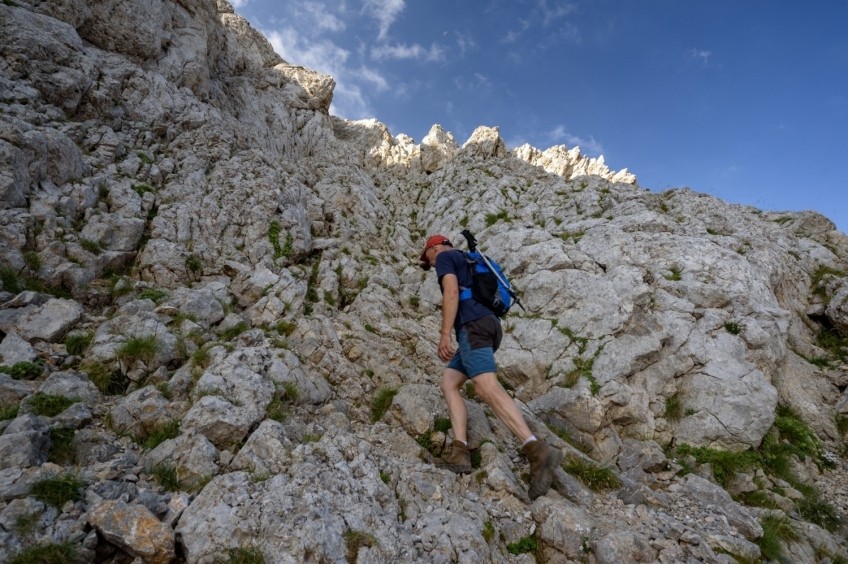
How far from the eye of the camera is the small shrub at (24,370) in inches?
252

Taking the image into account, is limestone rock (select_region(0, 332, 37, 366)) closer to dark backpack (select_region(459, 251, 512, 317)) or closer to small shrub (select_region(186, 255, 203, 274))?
small shrub (select_region(186, 255, 203, 274))

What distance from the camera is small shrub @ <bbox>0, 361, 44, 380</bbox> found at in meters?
6.39

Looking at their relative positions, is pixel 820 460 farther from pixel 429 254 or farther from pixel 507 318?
pixel 429 254

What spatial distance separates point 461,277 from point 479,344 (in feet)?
4.37

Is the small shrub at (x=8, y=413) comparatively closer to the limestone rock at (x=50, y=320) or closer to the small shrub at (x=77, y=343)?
the small shrub at (x=77, y=343)

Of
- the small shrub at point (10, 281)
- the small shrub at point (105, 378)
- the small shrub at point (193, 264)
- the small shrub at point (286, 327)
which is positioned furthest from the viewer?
the small shrub at point (193, 264)

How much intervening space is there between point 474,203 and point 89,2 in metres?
20.0

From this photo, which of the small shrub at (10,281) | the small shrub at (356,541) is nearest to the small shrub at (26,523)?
the small shrub at (356,541)

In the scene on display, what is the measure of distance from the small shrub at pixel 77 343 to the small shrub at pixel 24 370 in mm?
709

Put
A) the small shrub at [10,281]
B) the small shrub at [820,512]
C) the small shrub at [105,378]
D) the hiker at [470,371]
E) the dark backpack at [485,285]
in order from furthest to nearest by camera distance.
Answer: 1. the small shrub at [10,281]
2. the small shrub at [820,512]
3. the dark backpack at [485,285]
4. the small shrub at [105,378]
5. the hiker at [470,371]

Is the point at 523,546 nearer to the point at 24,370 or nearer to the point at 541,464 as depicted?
the point at 541,464

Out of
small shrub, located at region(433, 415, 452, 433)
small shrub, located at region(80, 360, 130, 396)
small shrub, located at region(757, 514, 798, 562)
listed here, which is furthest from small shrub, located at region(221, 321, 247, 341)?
small shrub, located at region(757, 514, 798, 562)

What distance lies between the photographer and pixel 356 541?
15.8 ft

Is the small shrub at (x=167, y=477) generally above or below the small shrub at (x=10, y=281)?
below
